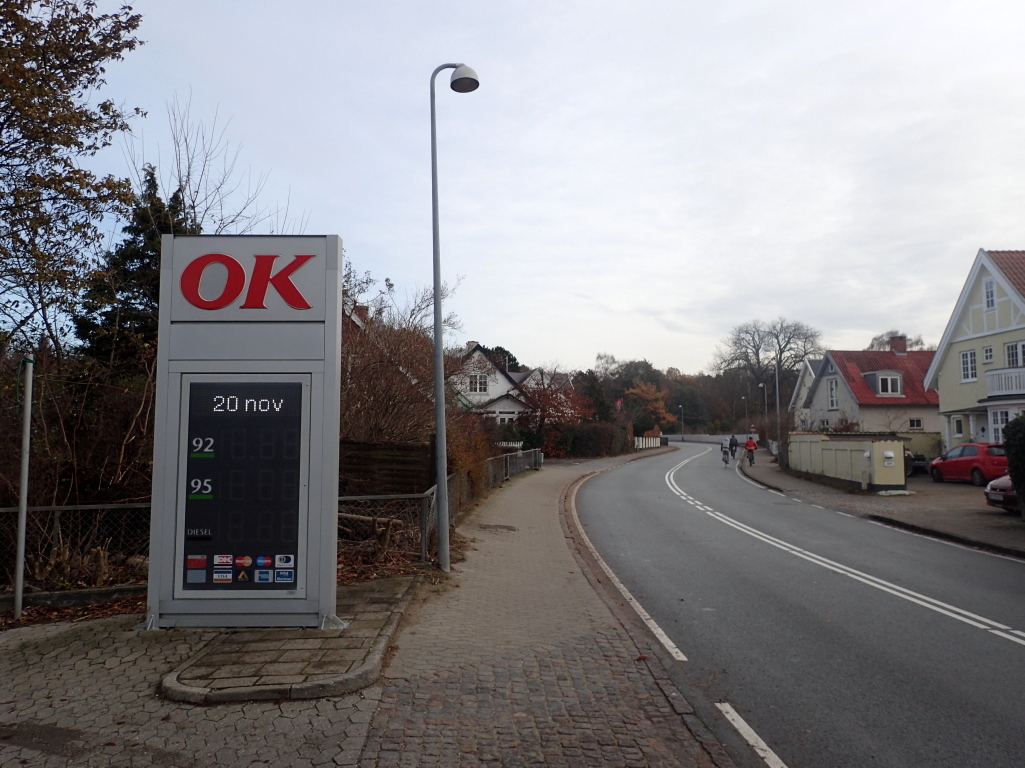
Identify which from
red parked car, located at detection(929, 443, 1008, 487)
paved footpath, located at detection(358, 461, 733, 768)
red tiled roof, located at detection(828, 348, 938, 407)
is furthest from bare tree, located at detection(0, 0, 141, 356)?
red tiled roof, located at detection(828, 348, 938, 407)

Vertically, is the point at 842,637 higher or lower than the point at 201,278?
lower

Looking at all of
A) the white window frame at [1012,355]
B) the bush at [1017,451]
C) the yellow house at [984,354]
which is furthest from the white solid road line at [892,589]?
the white window frame at [1012,355]

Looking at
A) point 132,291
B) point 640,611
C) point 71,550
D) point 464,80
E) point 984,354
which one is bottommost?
point 640,611

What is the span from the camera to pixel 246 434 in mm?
6961

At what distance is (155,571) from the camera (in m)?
6.76

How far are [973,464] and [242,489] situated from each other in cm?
2648

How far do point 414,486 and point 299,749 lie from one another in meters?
7.40

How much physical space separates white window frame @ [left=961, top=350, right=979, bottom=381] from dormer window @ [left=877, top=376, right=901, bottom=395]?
14.2 meters

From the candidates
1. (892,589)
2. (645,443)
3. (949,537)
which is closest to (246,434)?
(892,589)

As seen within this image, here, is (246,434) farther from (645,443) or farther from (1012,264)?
(645,443)

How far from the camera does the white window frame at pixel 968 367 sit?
109ft

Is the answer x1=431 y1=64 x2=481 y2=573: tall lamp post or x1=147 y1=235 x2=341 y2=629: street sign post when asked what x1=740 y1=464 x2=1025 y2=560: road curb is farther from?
x1=147 y1=235 x2=341 y2=629: street sign post

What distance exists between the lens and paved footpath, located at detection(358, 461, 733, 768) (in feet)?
14.5

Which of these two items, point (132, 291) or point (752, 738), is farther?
point (132, 291)
